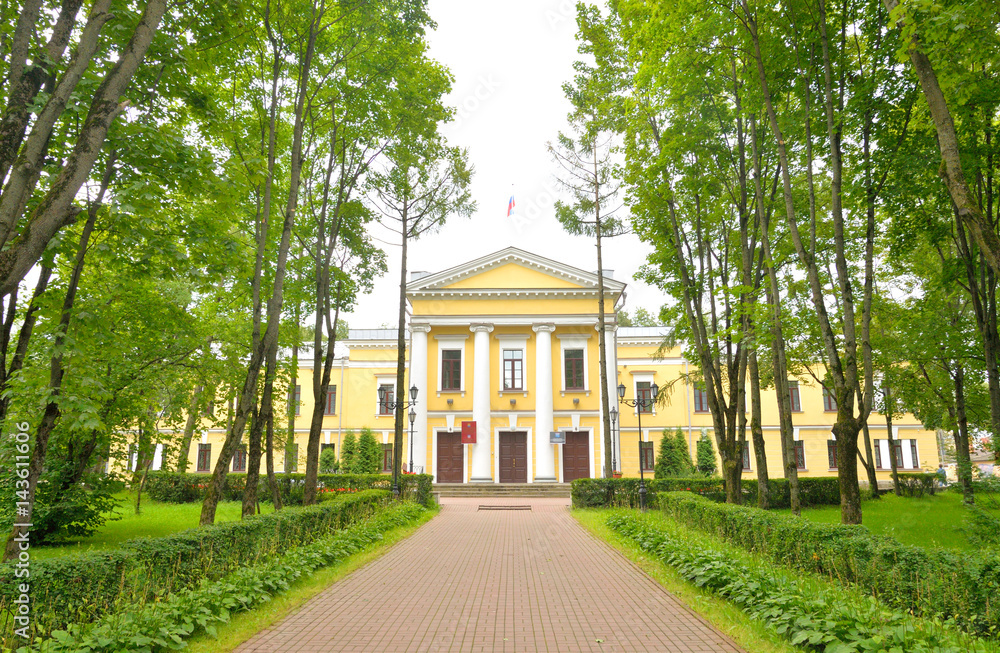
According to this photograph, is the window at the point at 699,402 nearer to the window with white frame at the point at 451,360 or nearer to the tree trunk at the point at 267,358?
the window with white frame at the point at 451,360

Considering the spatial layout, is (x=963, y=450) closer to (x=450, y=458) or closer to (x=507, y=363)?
(x=507, y=363)

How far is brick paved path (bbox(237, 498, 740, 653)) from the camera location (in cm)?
568

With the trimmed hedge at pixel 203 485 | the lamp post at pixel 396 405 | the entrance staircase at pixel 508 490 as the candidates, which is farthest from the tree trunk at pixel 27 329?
the entrance staircase at pixel 508 490

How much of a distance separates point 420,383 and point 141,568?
2530 cm

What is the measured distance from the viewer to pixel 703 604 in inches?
270

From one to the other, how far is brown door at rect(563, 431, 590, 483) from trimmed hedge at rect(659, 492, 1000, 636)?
21.7 meters

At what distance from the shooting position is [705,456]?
1321 inches

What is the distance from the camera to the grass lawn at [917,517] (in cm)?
1267

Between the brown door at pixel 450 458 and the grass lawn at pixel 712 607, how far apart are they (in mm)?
19607

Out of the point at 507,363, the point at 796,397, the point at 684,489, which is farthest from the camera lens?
the point at 796,397

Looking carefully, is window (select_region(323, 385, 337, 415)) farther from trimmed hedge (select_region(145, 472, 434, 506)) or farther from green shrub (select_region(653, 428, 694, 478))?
green shrub (select_region(653, 428, 694, 478))

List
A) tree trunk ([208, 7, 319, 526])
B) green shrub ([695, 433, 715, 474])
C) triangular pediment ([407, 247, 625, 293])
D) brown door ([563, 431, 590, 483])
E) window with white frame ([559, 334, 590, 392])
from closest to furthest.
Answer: tree trunk ([208, 7, 319, 526]) < brown door ([563, 431, 590, 483]) < triangular pediment ([407, 247, 625, 293]) < window with white frame ([559, 334, 590, 392]) < green shrub ([695, 433, 715, 474])

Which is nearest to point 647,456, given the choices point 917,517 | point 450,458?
point 450,458

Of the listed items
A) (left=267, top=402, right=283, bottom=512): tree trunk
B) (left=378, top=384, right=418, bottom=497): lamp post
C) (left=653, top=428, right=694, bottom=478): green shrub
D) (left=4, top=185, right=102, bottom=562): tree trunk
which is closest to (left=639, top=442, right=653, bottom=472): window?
(left=653, top=428, right=694, bottom=478): green shrub
